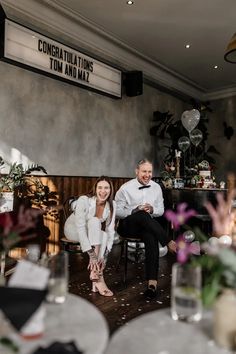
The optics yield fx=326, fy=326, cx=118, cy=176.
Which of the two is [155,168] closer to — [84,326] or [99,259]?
[99,259]

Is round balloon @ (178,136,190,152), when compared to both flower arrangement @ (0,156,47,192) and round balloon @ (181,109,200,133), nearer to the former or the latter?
round balloon @ (181,109,200,133)

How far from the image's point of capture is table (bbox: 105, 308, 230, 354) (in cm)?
90

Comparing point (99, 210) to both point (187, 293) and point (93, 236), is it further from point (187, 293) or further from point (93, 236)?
point (187, 293)

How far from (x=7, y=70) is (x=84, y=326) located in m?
3.33

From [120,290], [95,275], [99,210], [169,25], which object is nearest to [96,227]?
[99,210]

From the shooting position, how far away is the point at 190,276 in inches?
40.5

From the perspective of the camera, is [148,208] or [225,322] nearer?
[225,322]

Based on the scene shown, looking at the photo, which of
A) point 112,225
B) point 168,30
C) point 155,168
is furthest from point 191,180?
point 112,225

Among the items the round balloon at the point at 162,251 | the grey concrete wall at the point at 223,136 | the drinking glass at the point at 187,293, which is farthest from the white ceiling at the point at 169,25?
the drinking glass at the point at 187,293

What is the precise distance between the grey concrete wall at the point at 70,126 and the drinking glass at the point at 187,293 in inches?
118

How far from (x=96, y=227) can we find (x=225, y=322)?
185 centimetres

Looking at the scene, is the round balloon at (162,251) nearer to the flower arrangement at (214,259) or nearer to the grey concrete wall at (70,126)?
the grey concrete wall at (70,126)

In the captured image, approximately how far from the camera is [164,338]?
972 millimetres

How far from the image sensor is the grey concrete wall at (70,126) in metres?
3.75
